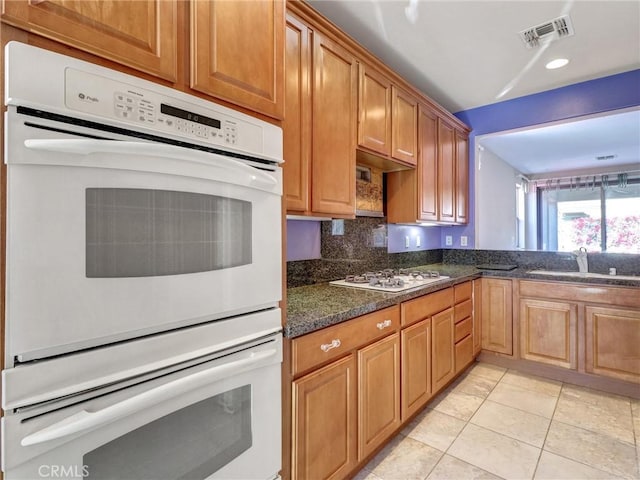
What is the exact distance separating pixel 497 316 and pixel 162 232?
3.03 m

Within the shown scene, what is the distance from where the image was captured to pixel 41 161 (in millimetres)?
698

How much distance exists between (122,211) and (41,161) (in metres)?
0.18

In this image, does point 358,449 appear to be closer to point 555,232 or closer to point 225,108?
point 225,108

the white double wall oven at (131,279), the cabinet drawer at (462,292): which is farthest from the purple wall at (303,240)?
the cabinet drawer at (462,292)

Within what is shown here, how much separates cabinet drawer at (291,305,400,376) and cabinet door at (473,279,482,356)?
1493 millimetres

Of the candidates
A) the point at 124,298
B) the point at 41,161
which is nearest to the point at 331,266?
the point at 124,298

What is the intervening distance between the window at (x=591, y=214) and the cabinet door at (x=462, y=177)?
1.63 metres

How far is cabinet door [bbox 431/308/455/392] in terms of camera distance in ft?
7.39

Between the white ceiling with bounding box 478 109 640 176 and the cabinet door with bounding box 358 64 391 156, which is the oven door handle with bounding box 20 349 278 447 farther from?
the white ceiling with bounding box 478 109 640 176

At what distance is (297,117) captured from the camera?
1.66 m

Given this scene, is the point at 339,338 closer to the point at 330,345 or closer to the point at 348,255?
the point at 330,345

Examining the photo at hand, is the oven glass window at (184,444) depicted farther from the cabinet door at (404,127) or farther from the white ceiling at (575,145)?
the white ceiling at (575,145)

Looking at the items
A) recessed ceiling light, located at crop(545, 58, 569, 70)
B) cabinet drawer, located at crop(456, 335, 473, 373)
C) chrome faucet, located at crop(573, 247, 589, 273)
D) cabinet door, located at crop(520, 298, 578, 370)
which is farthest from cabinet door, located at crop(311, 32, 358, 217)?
chrome faucet, located at crop(573, 247, 589, 273)

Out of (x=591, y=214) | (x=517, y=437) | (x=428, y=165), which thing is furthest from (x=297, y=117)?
(x=591, y=214)
